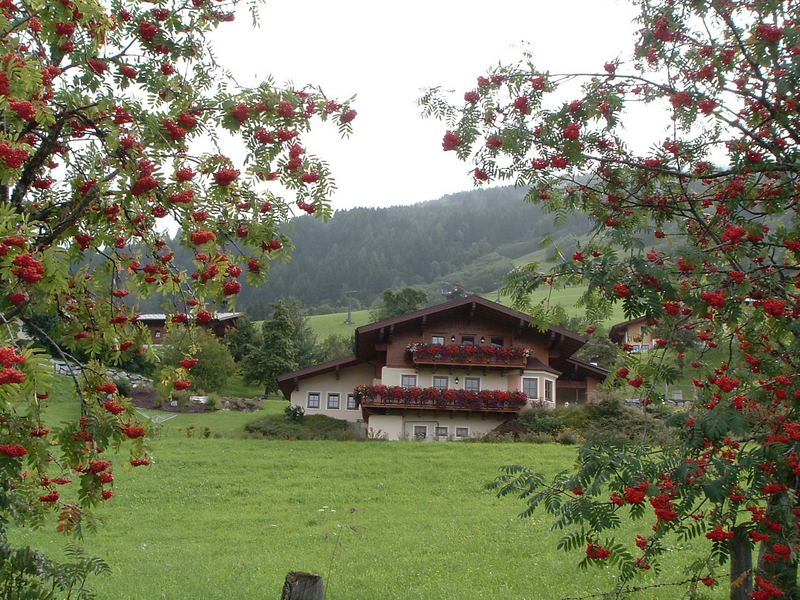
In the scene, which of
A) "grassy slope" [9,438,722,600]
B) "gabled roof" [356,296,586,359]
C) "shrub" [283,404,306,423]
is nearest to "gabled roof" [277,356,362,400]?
"shrub" [283,404,306,423]

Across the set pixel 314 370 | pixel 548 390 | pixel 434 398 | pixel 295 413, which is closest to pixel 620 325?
pixel 434 398

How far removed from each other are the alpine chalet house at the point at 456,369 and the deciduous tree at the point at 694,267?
24537mm

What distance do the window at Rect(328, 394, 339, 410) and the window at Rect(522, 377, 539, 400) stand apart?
976 cm

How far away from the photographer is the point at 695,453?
5.27m

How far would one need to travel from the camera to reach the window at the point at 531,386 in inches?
1321

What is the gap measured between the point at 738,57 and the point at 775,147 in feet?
4.49

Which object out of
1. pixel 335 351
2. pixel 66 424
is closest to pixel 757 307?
pixel 66 424

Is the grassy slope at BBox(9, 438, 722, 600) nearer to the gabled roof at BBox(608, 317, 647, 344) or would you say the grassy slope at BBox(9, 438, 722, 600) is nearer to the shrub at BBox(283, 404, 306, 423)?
the gabled roof at BBox(608, 317, 647, 344)

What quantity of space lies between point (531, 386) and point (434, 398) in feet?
15.4

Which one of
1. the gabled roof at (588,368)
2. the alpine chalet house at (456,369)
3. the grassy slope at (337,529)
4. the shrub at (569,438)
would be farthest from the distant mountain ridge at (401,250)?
the grassy slope at (337,529)

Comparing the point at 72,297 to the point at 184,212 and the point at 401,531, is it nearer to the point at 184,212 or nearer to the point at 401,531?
the point at 184,212

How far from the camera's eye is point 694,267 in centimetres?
586

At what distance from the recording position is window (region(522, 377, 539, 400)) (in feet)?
110

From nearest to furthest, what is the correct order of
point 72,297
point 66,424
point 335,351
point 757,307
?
point 66,424 < point 757,307 < point 72,297 < point 335,351
